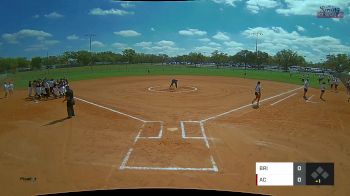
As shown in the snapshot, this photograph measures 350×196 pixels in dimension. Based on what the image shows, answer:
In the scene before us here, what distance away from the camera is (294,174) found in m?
4.23

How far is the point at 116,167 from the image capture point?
546 centimetres

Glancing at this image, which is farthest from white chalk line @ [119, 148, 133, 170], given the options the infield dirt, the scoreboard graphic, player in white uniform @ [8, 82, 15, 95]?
player in white uniform @ [8, 82, 15, 95]

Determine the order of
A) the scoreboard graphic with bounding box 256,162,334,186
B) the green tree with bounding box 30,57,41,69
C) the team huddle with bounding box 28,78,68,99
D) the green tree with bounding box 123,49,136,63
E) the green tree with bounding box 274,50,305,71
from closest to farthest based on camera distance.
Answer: the scoreboard graphic with bounding box 256,162,334,186, the green tree with bounding box 30,57,41,69, the green tree with bounding box 123,49,136,63, the green tree with bounding box 274,50,305,71, the team huddle with bounding box 28,78,68,99

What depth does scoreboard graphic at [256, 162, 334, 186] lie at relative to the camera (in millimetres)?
4238

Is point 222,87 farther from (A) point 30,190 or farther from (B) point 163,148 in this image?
(A) point 30,190

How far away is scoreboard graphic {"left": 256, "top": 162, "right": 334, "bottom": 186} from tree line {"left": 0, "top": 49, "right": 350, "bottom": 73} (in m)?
2.78

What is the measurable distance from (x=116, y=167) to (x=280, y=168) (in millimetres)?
2711

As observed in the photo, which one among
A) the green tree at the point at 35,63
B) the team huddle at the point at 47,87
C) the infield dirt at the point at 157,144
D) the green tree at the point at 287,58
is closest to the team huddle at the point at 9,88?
the infield dirt at the point at 157,144

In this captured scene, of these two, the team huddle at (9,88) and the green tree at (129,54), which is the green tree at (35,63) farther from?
the green tree at (129,54)

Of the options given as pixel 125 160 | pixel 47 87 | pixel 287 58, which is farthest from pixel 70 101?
pixel 287 58

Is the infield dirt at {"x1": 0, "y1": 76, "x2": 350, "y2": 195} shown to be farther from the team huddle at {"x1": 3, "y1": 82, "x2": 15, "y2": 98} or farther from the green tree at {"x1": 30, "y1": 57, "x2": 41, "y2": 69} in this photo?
the green tree at {"x1": 30, "y1": 57, "x2": 41, "y2": 69}

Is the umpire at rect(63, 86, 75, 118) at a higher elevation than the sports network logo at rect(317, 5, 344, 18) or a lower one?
lower

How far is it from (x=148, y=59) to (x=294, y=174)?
3.76 metres

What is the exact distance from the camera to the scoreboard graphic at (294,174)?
4.24 meters
